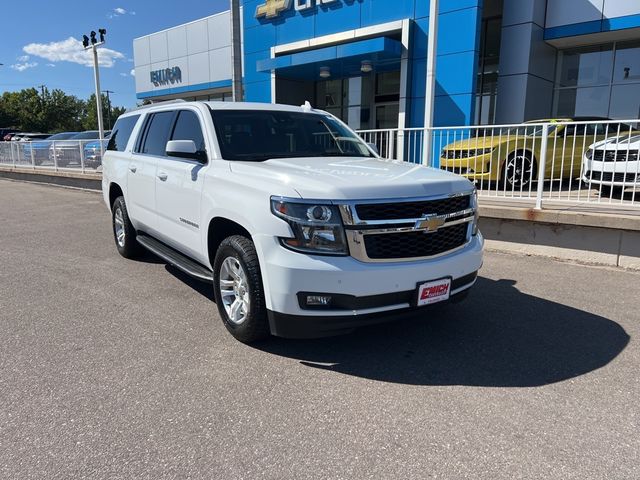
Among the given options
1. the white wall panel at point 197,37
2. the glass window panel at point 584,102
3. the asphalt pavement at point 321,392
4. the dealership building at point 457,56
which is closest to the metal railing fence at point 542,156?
the asphalt pavement at point 321,392

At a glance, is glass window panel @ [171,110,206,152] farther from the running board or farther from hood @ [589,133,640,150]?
hood @ [589,133,640,150]

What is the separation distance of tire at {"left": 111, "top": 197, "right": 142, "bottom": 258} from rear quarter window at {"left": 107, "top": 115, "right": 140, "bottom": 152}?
2.44ft

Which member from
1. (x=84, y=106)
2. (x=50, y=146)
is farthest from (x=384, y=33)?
(x=84, y=106)

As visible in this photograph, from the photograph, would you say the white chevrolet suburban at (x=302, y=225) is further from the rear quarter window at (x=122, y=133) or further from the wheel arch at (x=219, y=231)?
the rear quarter window at (x=122, y=133)

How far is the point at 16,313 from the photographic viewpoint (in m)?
4.57

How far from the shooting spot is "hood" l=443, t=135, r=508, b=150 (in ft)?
24.6

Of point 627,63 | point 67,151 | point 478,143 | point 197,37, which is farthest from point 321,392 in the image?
point 197,37

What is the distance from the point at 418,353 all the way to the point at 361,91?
16.7m

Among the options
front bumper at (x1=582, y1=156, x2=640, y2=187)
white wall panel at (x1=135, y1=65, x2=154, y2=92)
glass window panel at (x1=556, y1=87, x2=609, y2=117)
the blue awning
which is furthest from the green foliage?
front bumper at (x1=582, y1=156, x2=640, y2=187)

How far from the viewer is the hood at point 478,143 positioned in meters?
7.48

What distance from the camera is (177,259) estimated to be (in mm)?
4809

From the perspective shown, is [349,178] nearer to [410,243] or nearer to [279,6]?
[410,243]

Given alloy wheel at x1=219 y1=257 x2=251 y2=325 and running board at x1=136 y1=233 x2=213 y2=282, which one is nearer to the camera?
alloy wheel at x1=219 y1=257 x2=251 y2=325

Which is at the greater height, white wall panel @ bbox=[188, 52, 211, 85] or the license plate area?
white wall panel @ bbox=[188, 52, 211, 85]
